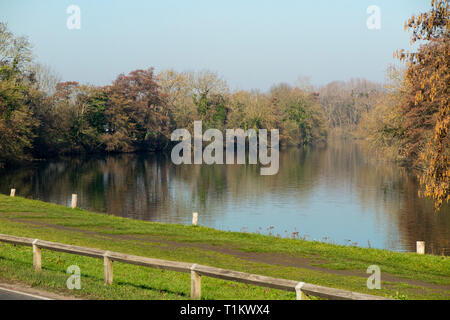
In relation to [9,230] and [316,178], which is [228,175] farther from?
[9,230]

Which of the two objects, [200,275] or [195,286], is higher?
[200,275]

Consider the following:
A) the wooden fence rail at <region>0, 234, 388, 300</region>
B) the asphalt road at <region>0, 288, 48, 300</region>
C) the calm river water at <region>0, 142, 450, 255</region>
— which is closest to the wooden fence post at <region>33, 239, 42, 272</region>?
the wooden fence rail at <region>0, 234, 388, 300</region>

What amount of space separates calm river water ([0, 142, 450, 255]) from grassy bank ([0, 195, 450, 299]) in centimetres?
669

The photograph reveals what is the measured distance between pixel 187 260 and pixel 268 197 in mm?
28841

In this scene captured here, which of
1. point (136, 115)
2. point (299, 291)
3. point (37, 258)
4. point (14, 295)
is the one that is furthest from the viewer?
point (136, 115)

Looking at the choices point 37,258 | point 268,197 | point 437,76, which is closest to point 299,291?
point 37,258

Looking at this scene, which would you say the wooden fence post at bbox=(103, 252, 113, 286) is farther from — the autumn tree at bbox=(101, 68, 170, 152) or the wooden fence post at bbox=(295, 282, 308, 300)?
the autumn tree at bbox=(101, 68, 170, 152)

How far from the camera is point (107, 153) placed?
3866 inches

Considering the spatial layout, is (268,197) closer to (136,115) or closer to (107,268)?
(107,268)

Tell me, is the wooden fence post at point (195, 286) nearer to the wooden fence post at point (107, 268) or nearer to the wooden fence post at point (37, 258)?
the wooden fence post at point (107, 268)

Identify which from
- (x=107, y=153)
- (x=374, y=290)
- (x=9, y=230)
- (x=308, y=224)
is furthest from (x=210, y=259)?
(x=107, y=153)

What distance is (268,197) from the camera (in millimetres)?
46094

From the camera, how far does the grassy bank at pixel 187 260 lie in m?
12.1

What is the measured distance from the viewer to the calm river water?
33.0 m
